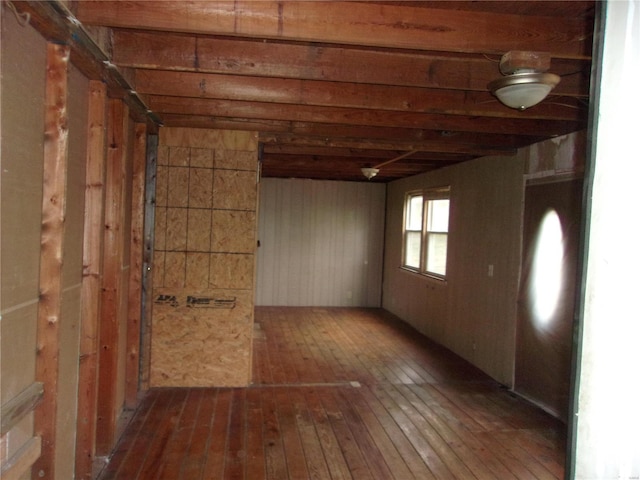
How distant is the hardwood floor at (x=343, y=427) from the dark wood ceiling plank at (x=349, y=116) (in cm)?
236

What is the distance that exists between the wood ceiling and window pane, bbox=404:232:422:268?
3.24 m

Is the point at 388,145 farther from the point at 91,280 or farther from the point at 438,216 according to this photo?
the point at 91,280

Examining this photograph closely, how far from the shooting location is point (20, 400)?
5.77 feet

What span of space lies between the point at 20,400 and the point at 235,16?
5.78ft

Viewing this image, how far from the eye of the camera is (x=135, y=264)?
397 cm

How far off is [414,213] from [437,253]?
46.6 inches

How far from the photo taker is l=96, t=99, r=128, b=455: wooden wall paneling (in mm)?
3062

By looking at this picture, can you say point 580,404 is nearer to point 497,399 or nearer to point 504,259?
point 497,399

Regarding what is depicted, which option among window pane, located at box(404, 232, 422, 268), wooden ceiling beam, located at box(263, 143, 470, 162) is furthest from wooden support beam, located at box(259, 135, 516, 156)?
window pane, located at box(404, 232, 422, 268)

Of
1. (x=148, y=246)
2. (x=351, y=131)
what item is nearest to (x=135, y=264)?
(x=148, y=246)

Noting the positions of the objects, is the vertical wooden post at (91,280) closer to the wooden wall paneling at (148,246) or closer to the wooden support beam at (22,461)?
the wooden support beam at (22,461)

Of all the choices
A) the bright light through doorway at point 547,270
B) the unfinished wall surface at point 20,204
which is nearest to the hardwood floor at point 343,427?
the bright light through doorway at point 547,270

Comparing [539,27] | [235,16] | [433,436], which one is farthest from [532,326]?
[235,16]

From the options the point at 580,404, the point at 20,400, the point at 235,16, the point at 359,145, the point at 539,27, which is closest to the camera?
the point at 580,404
